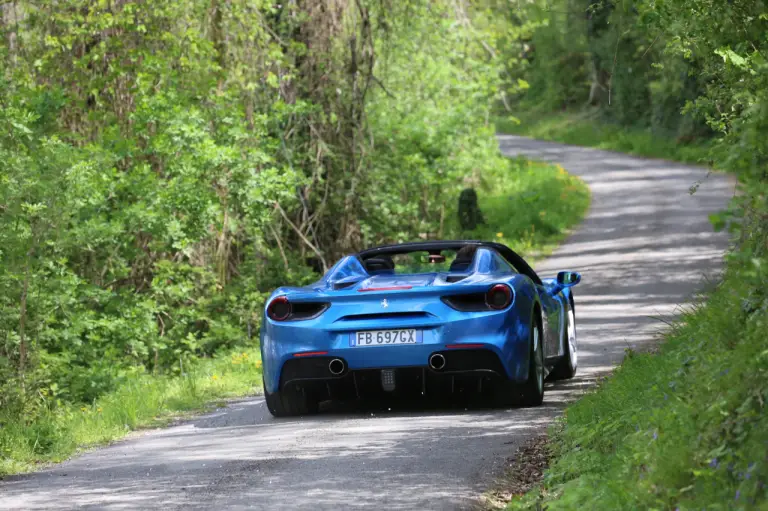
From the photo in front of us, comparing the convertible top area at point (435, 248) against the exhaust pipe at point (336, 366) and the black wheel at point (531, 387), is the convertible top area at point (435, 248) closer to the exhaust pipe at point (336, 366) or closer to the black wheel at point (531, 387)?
the black wheel at point (531, 387)

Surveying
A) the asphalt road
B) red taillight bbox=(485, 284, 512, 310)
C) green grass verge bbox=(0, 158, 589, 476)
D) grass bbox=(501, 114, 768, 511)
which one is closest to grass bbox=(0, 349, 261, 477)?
green grass verge bbox=(0, 158, 589, 476)

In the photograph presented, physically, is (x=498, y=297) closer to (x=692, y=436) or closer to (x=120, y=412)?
(x=120, y=412)

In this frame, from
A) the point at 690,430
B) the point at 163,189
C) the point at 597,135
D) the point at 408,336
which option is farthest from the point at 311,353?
the point at 597,135

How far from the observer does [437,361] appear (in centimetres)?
979

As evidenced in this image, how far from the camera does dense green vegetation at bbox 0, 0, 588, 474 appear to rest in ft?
44.4

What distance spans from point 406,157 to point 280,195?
341 inches

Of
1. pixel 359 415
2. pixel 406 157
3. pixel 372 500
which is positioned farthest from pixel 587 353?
pixel 406 157

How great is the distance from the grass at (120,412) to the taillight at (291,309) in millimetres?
1493

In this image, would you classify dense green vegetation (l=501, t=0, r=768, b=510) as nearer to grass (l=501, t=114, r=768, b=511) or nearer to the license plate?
grass (l=501, t=114, r=768, b=511)

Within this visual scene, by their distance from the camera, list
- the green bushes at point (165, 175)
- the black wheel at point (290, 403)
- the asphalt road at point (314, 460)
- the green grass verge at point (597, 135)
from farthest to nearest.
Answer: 1. the green grass verge at point (597, 135)
2. the green bushes at point (165, 175)
3. the black wheel at point (290, 403)
4. the asphalt road at point (314, 460)

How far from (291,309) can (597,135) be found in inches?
2225

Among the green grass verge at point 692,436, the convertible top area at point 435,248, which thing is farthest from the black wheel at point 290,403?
the green grass verge at point 692,436

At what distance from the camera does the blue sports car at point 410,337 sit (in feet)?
32.1

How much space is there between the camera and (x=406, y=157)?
27.1 m
